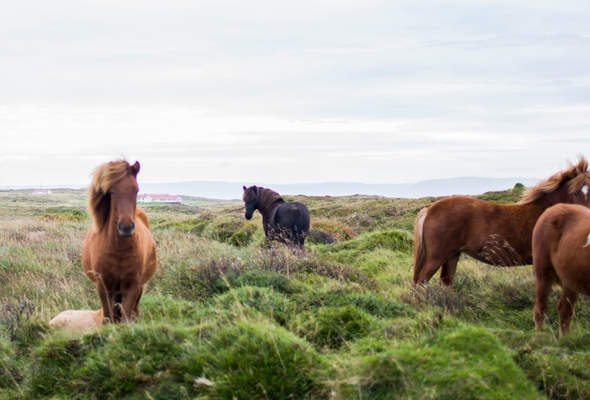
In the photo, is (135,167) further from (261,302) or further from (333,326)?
(333,326)

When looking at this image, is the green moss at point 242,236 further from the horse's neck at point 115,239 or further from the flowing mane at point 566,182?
the horse's neck at point 115,239

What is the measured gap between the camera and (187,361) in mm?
4797

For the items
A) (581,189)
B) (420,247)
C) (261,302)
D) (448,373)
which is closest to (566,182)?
(581,189)

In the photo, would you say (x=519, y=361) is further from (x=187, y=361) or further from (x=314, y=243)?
(x=314, y=243)

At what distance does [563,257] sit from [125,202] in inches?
195

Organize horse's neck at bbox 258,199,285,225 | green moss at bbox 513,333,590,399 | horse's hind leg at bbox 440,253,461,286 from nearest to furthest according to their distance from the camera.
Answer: green moss at bbox 513,333,590,399 < horse's hind leg at bbox 440,253,461,286 < horse's neck at bbox 258,199,285,225

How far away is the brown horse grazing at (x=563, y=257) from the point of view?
6.52 meters

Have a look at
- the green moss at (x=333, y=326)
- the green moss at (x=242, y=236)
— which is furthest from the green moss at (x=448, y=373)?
the green moss at (x=242, y=236)

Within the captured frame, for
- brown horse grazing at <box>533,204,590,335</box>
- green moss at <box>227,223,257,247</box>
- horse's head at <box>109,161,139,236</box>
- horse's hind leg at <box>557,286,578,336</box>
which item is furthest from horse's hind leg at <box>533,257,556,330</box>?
green moss at <box>227,223,257,247</box>

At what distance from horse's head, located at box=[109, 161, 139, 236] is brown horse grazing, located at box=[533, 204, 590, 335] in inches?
190

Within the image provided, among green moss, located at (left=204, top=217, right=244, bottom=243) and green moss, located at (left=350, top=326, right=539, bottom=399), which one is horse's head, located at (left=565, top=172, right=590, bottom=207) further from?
green moss, located at (left=204, top=217, right=244, bottom=243)

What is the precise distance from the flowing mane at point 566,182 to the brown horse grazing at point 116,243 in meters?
6.24

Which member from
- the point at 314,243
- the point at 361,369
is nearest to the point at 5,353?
the point at 361,369

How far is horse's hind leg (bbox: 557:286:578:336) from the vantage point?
6.83 m
